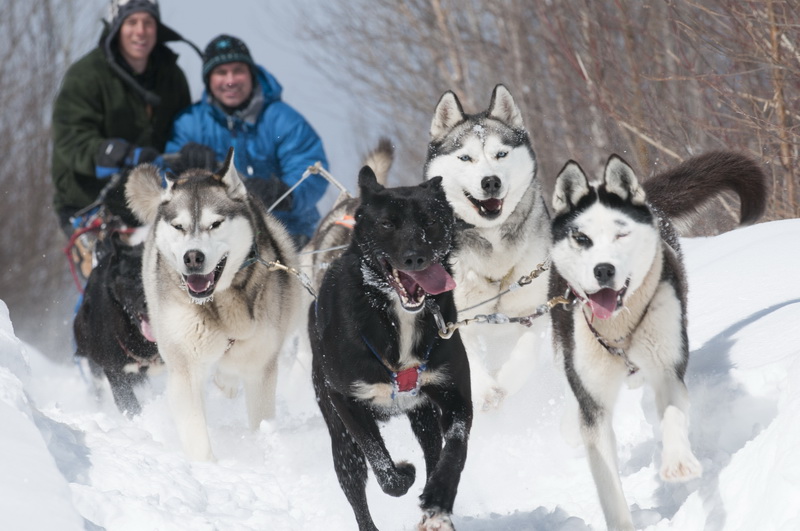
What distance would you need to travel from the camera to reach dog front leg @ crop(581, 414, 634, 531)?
3127mm

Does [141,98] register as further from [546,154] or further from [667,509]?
[546,154]

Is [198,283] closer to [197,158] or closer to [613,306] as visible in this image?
[197,158]

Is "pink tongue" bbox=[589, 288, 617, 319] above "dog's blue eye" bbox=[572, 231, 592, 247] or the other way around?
the other way around

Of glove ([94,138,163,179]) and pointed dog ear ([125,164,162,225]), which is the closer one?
pointed dog ear ([125,164,162,225])

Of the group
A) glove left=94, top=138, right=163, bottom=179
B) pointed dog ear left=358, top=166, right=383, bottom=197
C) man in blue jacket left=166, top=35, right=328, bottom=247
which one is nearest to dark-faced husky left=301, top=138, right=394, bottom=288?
man in blue jacket left=166, top=35, right=328, bottom=247

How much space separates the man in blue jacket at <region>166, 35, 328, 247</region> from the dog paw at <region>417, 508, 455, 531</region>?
3216mm

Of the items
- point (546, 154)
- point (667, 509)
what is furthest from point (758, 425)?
point (546, 154)

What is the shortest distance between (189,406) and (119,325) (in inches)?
53.5

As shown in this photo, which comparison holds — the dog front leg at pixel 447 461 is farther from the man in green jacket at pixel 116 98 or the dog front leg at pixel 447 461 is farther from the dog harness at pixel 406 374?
the man in green jacket at pixel 116 98

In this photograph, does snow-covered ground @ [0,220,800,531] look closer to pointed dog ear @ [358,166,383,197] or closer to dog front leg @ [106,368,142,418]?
dog front leg @ [106,368,142,418]

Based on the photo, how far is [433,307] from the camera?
3285 mm

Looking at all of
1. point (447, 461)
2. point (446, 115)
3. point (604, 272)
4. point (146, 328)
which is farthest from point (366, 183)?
point (146, 328)

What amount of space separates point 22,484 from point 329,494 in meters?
1.71

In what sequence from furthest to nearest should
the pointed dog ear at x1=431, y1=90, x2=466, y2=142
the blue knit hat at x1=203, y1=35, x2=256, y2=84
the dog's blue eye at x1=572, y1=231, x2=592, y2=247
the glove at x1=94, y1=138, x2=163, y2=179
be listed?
the blue knit hat at x1=203, y1=35, x2=256, y2=84 → the glove at x1=94, y1=138, x2=163, y2=179 → the pointed dog ear at x1=431, y1=90, x2=466, y2=142 → the dog's blue eye at x1=572, y1=231, x2=592, y2=247
